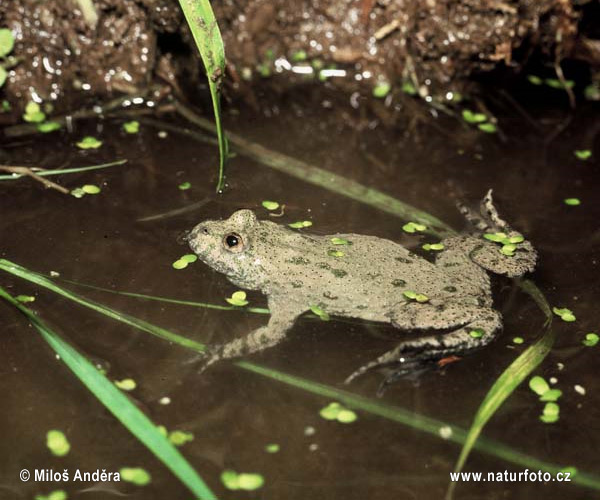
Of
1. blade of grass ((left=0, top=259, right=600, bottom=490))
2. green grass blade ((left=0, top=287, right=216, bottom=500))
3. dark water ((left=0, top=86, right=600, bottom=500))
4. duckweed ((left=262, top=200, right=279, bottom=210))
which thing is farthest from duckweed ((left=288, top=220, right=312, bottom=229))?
green grass blade ((left=0, top=287, right=216, bottom=500))

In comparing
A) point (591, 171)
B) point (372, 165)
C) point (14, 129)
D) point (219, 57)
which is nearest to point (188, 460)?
point (219, 57)

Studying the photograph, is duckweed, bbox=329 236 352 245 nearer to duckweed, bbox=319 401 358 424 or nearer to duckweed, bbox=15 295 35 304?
duckweed, bbox=319 401 358 424

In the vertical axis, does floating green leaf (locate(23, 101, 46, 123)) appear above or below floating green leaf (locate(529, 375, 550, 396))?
above

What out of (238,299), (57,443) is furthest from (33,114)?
(57,443)

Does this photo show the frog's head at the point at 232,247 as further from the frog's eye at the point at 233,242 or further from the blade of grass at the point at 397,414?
the blade of grass at the point at 397,414

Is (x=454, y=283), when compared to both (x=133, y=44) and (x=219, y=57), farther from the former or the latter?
(x=133, y=44)

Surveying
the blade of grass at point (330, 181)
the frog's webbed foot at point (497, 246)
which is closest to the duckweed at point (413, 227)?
the blade of grass at point (330, 181)
